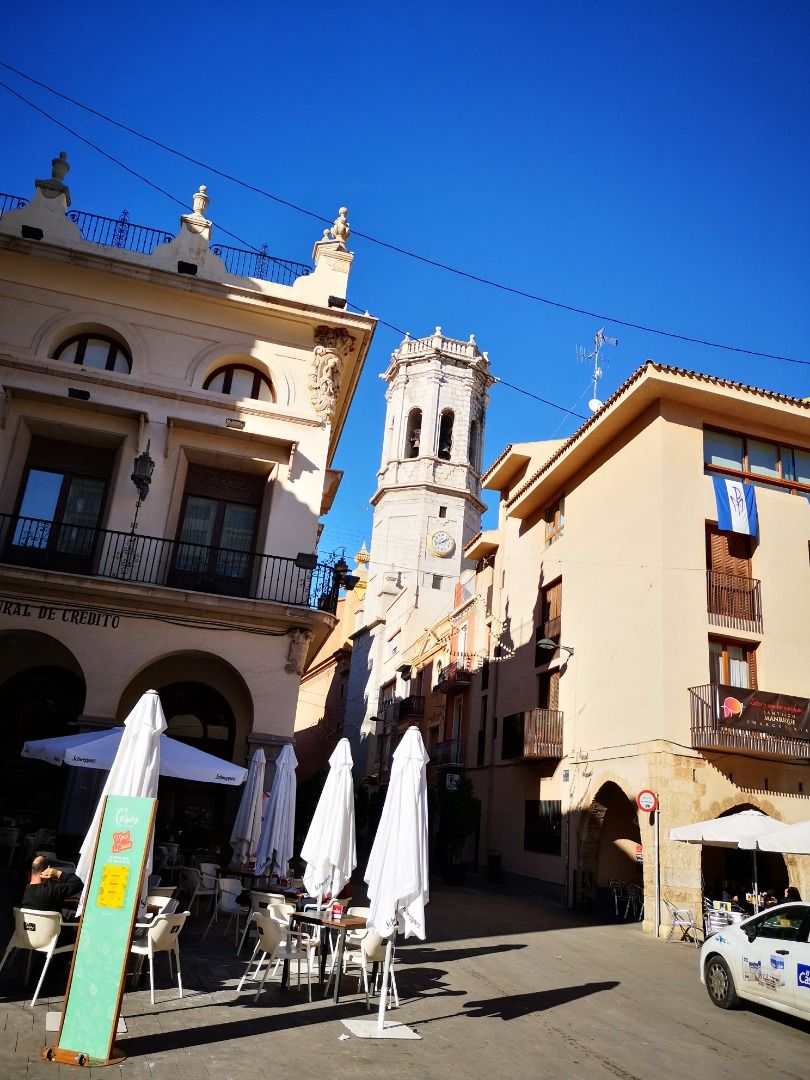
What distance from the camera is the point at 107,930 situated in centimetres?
604

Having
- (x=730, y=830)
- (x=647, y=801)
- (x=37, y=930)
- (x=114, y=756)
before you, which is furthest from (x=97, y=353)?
(x=730, y=830)

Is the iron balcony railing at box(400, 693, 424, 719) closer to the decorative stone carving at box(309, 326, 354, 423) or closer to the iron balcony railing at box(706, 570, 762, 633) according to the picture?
the iron balcony railing at box(706, 570, 762, 633)

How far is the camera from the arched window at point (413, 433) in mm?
51500

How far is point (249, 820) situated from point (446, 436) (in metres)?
40.1

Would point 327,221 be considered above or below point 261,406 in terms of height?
above

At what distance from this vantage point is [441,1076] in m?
6.16

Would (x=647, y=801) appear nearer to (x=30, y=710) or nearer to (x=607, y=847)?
(x=607, y=847)

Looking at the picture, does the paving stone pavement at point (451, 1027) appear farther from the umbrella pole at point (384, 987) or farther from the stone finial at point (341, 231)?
the stone finial at point (341, 231)

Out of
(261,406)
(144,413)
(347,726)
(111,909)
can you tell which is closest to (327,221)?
(261,406)

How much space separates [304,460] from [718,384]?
10.4 metres

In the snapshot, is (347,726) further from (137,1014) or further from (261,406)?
(137,1014)

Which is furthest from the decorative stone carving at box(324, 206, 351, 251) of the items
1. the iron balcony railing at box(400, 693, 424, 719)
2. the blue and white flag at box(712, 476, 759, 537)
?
the iron balcony railing at box(400, 693, 424, 719)

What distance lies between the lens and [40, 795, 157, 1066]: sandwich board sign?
5766mm

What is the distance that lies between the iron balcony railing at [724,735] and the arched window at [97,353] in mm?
13728
